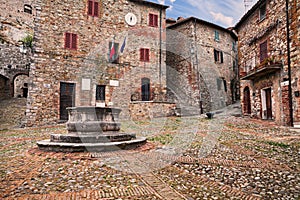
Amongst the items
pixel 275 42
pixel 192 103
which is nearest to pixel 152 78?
pixel 192 103

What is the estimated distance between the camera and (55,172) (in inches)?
155

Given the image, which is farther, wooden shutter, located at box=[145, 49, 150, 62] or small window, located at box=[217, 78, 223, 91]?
small window, located at box=[217, 78, 223, 91]

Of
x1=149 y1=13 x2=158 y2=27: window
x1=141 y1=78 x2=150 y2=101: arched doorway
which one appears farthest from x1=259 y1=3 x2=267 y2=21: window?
x1=141 y1=78 x2=150 y2=101: arched doorway

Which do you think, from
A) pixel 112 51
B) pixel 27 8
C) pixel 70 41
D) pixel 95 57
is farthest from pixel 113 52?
pixel 27 8

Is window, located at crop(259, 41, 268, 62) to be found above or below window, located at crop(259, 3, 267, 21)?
below

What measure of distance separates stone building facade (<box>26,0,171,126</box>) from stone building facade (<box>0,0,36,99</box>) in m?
7.83

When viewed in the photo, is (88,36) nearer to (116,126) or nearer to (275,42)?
(116,126)

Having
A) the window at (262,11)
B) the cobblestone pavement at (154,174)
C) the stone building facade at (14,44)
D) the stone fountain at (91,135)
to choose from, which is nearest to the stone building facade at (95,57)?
the stone building facade at (14,44)

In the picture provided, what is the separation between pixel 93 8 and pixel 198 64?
10.8m

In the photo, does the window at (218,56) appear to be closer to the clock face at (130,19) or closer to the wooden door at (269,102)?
the wooden door at (269,102)

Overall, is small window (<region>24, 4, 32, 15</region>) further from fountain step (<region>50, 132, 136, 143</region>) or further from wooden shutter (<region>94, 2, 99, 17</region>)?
fountain step (<region>50, 132, 136, 143</region>)

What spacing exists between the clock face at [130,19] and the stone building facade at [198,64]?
5133 millimetres

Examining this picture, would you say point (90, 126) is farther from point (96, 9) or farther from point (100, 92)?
point (96, 9)

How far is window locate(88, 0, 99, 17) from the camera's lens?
16.0 metres
